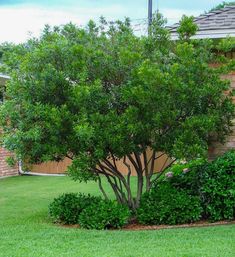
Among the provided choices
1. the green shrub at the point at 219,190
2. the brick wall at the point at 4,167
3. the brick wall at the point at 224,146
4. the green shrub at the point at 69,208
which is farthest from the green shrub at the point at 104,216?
the brick wall at the point at 4,167

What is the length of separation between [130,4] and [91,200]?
2091cm

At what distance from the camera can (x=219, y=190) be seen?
8.45m

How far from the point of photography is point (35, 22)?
30625mm

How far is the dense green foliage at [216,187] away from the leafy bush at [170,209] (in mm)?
186

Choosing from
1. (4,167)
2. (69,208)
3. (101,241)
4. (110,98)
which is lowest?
(101,241)

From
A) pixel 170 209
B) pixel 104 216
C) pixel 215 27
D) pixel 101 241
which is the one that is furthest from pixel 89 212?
pixel 215 27

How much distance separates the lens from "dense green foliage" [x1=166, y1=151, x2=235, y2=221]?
8.44 m

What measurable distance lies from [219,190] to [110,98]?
227 cm

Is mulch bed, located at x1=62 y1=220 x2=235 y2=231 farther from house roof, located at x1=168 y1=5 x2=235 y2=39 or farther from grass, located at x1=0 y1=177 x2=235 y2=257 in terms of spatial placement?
house roof, located at x1=168 y1=5 x2=235 y2=39

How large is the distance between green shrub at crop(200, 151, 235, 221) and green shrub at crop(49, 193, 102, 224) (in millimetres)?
1777

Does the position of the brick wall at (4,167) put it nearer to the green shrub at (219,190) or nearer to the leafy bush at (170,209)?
the leafy bush at (170,209)

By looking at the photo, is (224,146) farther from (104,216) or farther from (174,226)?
(104,216)

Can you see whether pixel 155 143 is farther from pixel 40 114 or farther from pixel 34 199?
pixel 34 199

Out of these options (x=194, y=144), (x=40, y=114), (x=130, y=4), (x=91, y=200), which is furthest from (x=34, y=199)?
(x=130, y=4)
